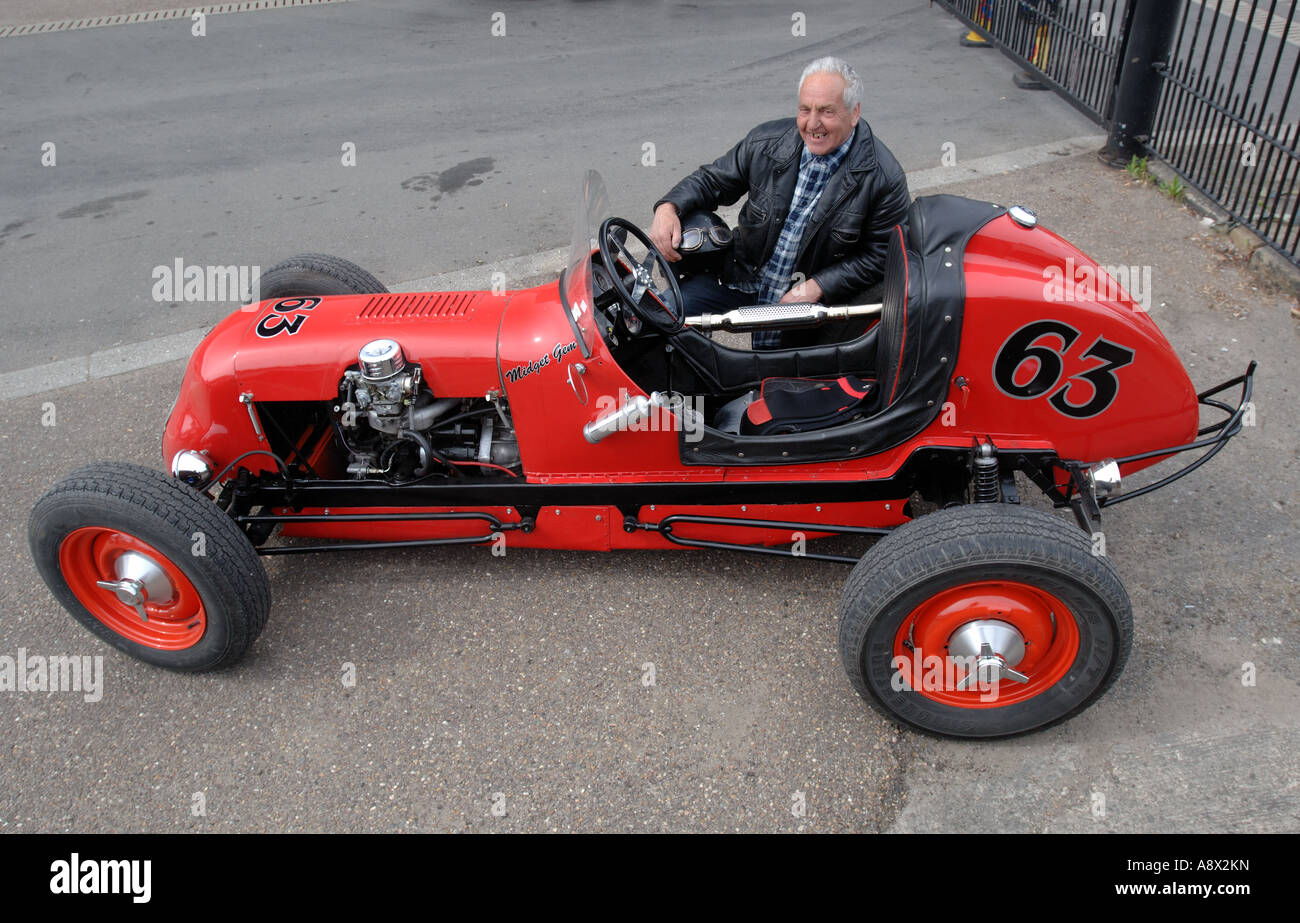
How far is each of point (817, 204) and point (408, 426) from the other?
1.92 metres

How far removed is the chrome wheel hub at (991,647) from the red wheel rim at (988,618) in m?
0.02

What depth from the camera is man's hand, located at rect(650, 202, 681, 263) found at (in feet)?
13.3

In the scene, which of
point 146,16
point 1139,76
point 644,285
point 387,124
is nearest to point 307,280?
point 644,285

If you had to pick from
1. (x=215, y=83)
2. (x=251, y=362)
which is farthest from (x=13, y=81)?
(x=251, y=362)

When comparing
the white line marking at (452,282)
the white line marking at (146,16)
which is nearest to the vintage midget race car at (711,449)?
the white line marking at (452,282)

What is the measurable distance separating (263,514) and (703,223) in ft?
7.36

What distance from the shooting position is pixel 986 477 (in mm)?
3000

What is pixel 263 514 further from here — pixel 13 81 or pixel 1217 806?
pixel 13 81

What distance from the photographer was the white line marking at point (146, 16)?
10.5 metres

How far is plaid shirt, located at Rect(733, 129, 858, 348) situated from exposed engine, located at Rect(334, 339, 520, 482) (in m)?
1.19

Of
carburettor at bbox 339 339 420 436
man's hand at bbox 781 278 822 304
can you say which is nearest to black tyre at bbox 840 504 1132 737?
man's hand at bbox 781 278 822 304

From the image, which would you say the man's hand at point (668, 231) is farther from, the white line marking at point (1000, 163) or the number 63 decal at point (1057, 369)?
the white line marking at point (1000, 163)

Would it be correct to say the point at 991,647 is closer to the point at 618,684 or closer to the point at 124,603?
the point at 618,684

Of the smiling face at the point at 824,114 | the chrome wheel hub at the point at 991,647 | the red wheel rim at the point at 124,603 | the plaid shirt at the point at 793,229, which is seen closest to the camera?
the chrome wheel hub at the point at 991,647
